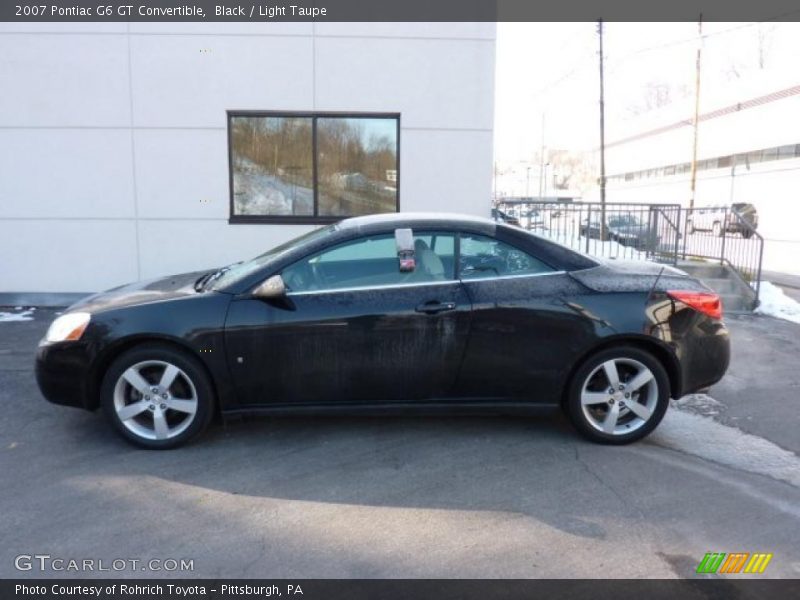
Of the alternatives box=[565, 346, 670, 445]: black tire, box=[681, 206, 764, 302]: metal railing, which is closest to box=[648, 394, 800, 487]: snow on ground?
box=[565, 346, 670, 445]: black tire

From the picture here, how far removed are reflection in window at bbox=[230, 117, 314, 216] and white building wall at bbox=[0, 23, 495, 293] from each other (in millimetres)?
230

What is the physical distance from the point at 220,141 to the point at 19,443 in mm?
5382

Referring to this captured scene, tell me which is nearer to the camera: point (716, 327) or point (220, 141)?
point (716, 327)

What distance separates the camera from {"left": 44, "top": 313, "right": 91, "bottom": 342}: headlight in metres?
4.12

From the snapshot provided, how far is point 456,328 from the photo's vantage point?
4.18 m

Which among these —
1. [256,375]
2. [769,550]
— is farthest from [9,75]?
[769,550]

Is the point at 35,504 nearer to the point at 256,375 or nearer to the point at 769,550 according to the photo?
the point at 256,375

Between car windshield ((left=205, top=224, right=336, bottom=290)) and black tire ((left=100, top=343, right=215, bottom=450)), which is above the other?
car windshield ((left=205, top=224, right=336, bottom=290))

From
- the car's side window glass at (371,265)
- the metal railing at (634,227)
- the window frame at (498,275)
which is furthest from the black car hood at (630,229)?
the car's side window glass at (371,265)

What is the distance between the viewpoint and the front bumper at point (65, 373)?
4.11 metres

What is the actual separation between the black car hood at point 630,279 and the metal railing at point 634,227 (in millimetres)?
5566

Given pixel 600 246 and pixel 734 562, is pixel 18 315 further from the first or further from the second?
pixel 600 246

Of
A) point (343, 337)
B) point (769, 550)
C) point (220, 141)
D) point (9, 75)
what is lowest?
point (769, 550)

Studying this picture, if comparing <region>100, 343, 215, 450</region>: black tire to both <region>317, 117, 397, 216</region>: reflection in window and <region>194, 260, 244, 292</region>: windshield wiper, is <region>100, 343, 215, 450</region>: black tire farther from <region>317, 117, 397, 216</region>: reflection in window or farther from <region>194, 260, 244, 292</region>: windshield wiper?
<region>317, 117, 397, 216</region>: reflection in window
